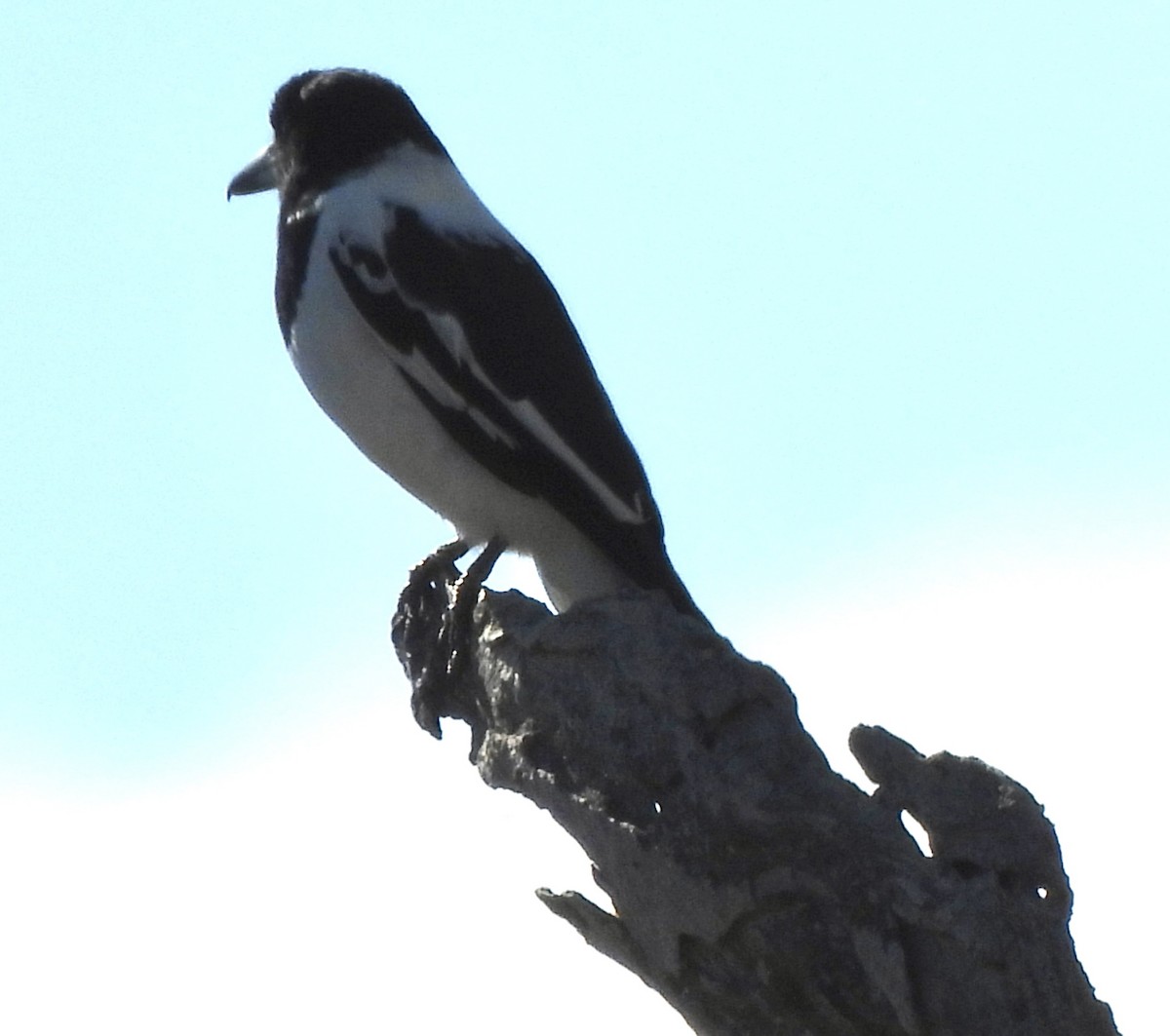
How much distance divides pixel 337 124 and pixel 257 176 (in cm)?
56

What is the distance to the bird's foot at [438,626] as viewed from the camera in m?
6.25

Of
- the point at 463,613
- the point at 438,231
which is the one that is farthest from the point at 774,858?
the point at 438,231

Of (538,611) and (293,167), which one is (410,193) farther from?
(538,611)

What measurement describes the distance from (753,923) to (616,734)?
0.60 m

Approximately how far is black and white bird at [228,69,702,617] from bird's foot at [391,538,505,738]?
132 mm

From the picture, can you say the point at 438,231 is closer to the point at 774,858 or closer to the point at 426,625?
the point at 426,625

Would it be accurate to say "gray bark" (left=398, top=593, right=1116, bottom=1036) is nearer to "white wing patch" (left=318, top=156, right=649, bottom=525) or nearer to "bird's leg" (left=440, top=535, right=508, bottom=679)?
"bird's leg" (left=440, top=535, right=508, bottom=679)

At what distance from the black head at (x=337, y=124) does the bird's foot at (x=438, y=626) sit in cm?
166

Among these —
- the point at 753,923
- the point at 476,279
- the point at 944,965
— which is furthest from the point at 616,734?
the point at 476,279

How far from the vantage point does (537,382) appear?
7.04 m

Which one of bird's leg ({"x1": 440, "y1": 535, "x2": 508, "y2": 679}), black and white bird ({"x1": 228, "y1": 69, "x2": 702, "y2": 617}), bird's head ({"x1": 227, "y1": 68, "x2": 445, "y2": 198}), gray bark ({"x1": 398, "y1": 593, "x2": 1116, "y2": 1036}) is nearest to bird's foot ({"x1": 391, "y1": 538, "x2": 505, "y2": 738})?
bird's leg ({"x1": 440, "y1": 535, "x2": 508, "y2": 679})

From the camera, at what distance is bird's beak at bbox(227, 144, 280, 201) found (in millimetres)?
8398

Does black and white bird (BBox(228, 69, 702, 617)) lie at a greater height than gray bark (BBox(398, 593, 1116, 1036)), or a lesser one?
greater

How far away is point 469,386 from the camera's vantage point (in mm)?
6953
